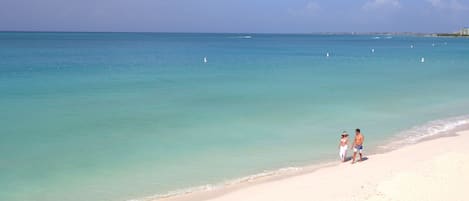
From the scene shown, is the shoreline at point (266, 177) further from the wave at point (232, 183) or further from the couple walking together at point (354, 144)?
the couple walking together at point (354, 144)

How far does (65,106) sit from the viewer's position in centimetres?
2569

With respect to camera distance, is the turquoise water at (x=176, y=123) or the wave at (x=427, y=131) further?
the wave at (x=427, y=131)

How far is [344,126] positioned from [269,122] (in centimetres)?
322

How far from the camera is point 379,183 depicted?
11.9 meters

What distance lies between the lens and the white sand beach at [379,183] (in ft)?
36.2

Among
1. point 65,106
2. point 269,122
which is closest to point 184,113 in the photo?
point 269,122

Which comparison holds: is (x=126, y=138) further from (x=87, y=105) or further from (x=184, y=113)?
(x=87, y=105)

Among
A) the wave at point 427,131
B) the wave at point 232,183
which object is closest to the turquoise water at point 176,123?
the wave at point 232,183

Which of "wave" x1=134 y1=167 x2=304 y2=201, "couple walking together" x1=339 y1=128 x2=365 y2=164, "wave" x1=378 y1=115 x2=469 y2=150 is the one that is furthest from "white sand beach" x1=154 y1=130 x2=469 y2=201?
"wave" x1=378 y1=115 x2=469 y2=150

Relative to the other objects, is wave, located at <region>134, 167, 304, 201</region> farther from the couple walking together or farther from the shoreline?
the couple walking together

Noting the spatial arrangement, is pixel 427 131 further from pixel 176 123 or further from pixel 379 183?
pixel 176 123

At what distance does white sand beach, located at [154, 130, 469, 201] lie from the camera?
11047 millimetres

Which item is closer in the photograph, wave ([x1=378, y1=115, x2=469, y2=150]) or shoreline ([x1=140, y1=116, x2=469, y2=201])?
shoreline ([x1=140, y1=116, x2=469, y2=201])

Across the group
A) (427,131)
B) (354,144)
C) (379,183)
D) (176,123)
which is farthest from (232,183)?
(427,131)
